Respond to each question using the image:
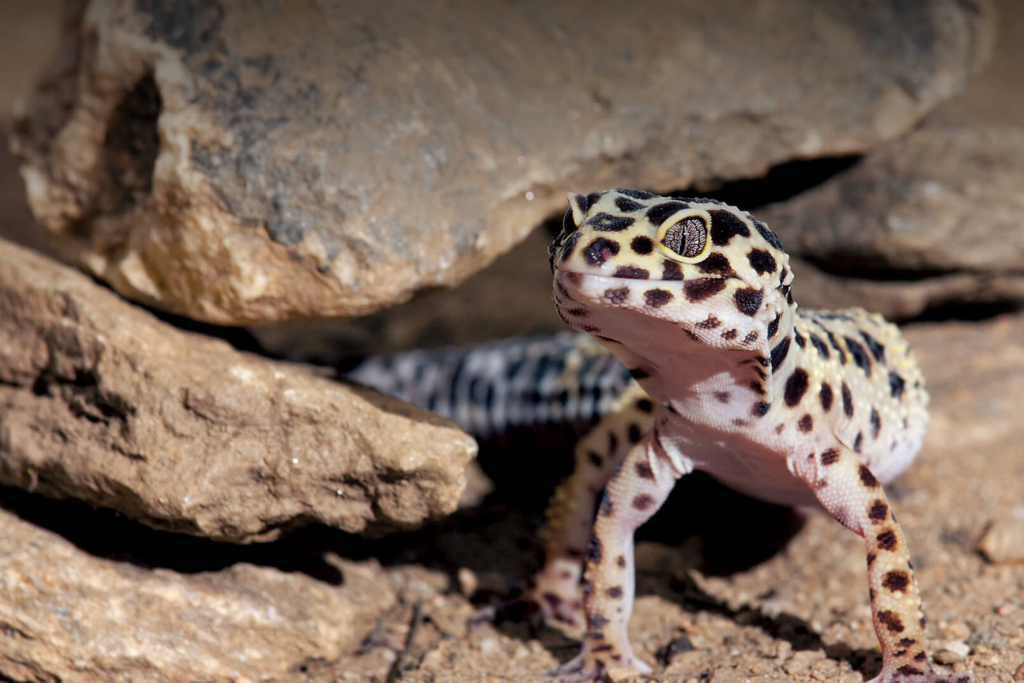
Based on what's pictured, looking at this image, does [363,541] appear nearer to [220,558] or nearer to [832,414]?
[220,558]

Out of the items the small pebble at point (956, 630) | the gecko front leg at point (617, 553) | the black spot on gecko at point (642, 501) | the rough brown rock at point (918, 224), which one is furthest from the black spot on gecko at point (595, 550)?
the rough brown rock at point (918, 224)

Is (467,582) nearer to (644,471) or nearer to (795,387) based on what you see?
A: (644,471)

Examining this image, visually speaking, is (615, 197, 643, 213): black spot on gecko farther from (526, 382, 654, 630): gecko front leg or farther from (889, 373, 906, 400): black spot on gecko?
(889, 373, 906, 400): black spot on gecko

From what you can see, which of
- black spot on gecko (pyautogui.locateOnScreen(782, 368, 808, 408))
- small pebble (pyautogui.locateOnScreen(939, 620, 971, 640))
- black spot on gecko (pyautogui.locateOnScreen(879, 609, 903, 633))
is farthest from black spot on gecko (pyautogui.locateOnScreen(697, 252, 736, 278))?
small pebble (pyautogui.locateOnScreen(939, 620, 971, 640))

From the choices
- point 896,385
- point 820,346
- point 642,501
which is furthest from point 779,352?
point 896,385

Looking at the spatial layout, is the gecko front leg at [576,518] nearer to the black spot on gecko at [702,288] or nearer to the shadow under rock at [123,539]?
the shadow under rock at [123,539]

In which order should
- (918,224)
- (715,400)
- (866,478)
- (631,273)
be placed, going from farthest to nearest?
(918,224)
(866,478)
(715,400)
(631,273)
